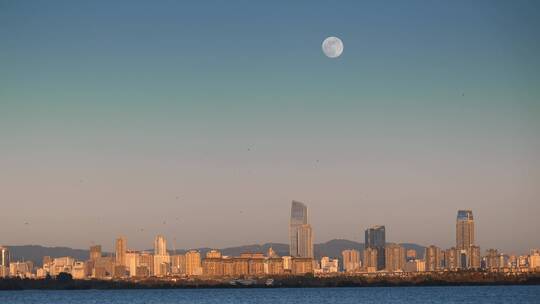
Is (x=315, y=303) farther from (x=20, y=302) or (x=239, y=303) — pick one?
(x=20, y=302)

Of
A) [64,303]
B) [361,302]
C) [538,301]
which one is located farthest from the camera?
[64,303]

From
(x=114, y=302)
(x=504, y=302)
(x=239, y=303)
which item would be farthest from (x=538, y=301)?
(x=114, y=302)

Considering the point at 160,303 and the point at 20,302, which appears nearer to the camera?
the point at 160,303

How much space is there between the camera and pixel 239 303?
424 ft

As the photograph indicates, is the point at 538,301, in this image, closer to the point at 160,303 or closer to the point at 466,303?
the point at 466,303

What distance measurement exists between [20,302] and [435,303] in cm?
5014

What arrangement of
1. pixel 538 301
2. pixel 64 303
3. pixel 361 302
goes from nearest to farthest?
pixel 538 301
pixel 361 302
pixel 64 303

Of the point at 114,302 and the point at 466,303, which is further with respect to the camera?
the point at 114,302

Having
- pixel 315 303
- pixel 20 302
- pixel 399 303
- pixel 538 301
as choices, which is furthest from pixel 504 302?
pixel 20 302

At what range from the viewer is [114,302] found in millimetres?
137625

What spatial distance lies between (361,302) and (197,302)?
762 inches

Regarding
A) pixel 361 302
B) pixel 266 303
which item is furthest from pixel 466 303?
pixel 266 303

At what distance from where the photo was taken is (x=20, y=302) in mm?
138250

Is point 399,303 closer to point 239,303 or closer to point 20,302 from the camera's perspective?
point 239,303
